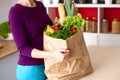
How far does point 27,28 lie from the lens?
47.9 inches

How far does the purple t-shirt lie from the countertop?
668 mm

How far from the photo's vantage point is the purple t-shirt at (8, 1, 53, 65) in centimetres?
116

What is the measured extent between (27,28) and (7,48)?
936 millimetres

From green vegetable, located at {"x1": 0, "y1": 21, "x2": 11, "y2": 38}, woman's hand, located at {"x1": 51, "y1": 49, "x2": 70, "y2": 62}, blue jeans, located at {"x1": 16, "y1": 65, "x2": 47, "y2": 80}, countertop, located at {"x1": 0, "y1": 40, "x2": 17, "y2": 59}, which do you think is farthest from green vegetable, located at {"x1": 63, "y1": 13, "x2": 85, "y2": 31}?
green vegetable, located at {"x1": 0, "y1": 21, "x2": 11, "y2": 38}

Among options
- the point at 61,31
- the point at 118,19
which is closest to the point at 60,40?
the point at 61,31

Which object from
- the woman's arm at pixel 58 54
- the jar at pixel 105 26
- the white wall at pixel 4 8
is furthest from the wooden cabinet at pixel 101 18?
the woman's arm at pixel 58 54

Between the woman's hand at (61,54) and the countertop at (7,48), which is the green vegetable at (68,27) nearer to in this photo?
the woman's hand at (61,54)

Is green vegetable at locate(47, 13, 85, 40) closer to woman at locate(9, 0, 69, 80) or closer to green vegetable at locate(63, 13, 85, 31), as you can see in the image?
green vegetable at locate(63, 13, 85, 31)

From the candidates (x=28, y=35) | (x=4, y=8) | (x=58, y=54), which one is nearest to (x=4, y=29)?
(x=4, y=8)

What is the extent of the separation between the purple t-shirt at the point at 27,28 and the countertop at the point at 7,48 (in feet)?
2.19

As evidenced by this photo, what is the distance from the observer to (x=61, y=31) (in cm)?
107

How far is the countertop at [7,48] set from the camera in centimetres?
191

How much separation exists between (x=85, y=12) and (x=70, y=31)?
6.04 feet

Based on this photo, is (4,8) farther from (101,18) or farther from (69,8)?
(69,8)
